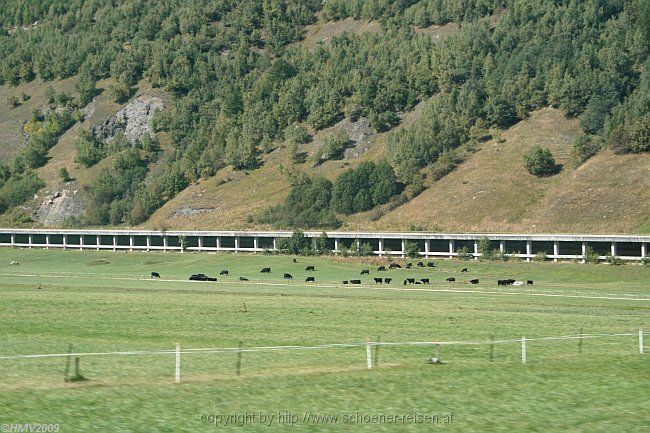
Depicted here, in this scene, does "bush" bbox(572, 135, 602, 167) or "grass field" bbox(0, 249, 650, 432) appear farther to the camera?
"bush" bbox(572, 135, 602, 167)

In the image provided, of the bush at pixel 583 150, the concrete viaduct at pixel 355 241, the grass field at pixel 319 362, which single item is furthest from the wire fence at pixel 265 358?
the bush at pixel 583 150

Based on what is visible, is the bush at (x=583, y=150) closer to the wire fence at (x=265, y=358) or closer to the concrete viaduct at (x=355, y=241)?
the concrete viaduct at (x=355, y=241)

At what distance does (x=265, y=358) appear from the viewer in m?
33.6

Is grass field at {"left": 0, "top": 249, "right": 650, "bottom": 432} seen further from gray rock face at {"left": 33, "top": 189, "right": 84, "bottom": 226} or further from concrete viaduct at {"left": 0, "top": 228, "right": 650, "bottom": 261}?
gray rock face at {"left": 33, "top": 189, "right": 84, "bottom": 226}

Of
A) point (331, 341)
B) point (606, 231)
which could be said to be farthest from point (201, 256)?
point (331, 341)

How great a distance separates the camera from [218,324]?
47438mm

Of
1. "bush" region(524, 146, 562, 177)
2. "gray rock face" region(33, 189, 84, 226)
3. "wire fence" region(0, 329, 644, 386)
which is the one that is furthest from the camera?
"gray rock face" region(33, 189, 84, 226)

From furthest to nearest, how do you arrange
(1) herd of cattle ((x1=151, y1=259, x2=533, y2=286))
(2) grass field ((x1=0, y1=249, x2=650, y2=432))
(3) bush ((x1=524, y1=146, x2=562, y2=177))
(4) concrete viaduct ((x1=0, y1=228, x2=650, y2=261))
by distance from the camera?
(3) bush ((x1=524, y1=146, x2=562, y2=177)) < (4) concrete viaduct ((x1=0, y1=228, x2=650, y2=261)) < (1) herd of cattle ((x1=151, y1=259, x2=533, y2=286)) < (2) grass field ((x1=0, y1=249, x2=650, y2=432))

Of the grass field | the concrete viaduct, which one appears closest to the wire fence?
the grass field

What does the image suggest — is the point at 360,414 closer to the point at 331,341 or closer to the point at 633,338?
the point at 331,341

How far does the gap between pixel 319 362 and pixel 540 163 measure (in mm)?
124312

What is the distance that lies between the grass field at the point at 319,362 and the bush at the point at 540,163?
77.6 metres

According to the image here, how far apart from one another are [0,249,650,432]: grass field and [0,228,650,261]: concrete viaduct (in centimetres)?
3266

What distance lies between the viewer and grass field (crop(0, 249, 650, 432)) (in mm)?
24062
